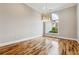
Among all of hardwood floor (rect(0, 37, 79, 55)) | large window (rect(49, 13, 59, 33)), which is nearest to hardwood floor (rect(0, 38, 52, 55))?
hardwood floor (rect(0, 37, 79, 55))

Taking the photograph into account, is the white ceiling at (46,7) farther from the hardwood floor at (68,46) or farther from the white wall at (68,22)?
the hardwood floor at (68,46)

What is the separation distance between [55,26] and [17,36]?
1.10 m

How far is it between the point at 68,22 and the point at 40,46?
82 centimetres

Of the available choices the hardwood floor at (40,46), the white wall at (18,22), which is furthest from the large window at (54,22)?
the white wall at (18,22)

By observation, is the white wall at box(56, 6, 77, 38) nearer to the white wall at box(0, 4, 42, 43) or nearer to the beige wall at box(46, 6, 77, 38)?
the beige wall at box(46, 6, 77, 38)

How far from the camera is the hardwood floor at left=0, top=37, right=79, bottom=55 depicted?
7.21 ft

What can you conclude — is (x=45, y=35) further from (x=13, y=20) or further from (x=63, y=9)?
(x=13, y=20)

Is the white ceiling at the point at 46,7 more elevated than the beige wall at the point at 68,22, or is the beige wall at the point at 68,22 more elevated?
the white ceiling at the point at 46,7

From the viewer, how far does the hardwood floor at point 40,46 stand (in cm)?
220

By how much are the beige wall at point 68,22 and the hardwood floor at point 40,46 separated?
150 millimetres

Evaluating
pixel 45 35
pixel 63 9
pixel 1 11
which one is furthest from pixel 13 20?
pixel 63 9

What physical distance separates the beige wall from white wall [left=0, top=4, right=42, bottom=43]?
1.71ft

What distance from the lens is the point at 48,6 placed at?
2.42 m
